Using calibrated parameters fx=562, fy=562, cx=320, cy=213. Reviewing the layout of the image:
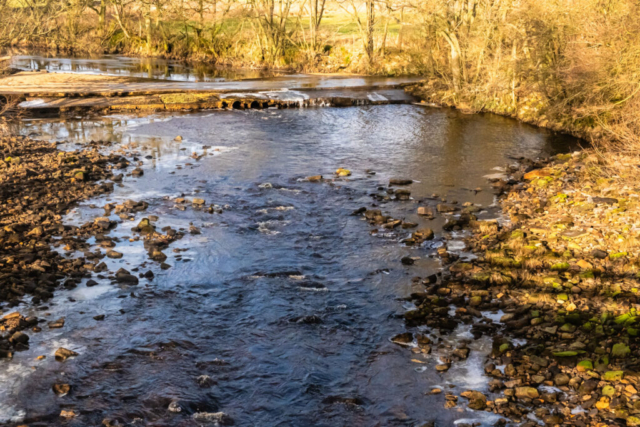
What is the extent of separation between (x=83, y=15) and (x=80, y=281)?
162ft

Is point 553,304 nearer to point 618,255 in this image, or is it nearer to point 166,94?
point 618,255

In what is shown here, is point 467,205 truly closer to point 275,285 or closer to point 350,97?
point 275,285

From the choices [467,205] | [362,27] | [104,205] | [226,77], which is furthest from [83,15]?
[467,205]

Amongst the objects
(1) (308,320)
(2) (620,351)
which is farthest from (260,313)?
A: (2) (620,351)

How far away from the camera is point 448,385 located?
287 inches

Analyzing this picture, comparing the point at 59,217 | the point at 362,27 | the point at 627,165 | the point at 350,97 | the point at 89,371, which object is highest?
the point at 362,27

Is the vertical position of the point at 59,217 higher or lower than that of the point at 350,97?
lower

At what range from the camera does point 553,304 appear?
8891 millimetres

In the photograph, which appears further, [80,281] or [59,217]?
[59,217]

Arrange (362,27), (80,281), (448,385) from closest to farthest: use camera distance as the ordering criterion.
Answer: (448,385)
(80,281)
(362,27)

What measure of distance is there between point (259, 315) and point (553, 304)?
4669 mm

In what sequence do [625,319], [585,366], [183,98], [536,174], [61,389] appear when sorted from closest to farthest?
[61,389] → [585,366] → [625,319] → [536,174] → [183,98]

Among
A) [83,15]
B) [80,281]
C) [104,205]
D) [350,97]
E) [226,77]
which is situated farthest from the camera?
[83,15]

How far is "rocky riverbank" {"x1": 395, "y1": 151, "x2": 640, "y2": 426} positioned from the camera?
679cm
